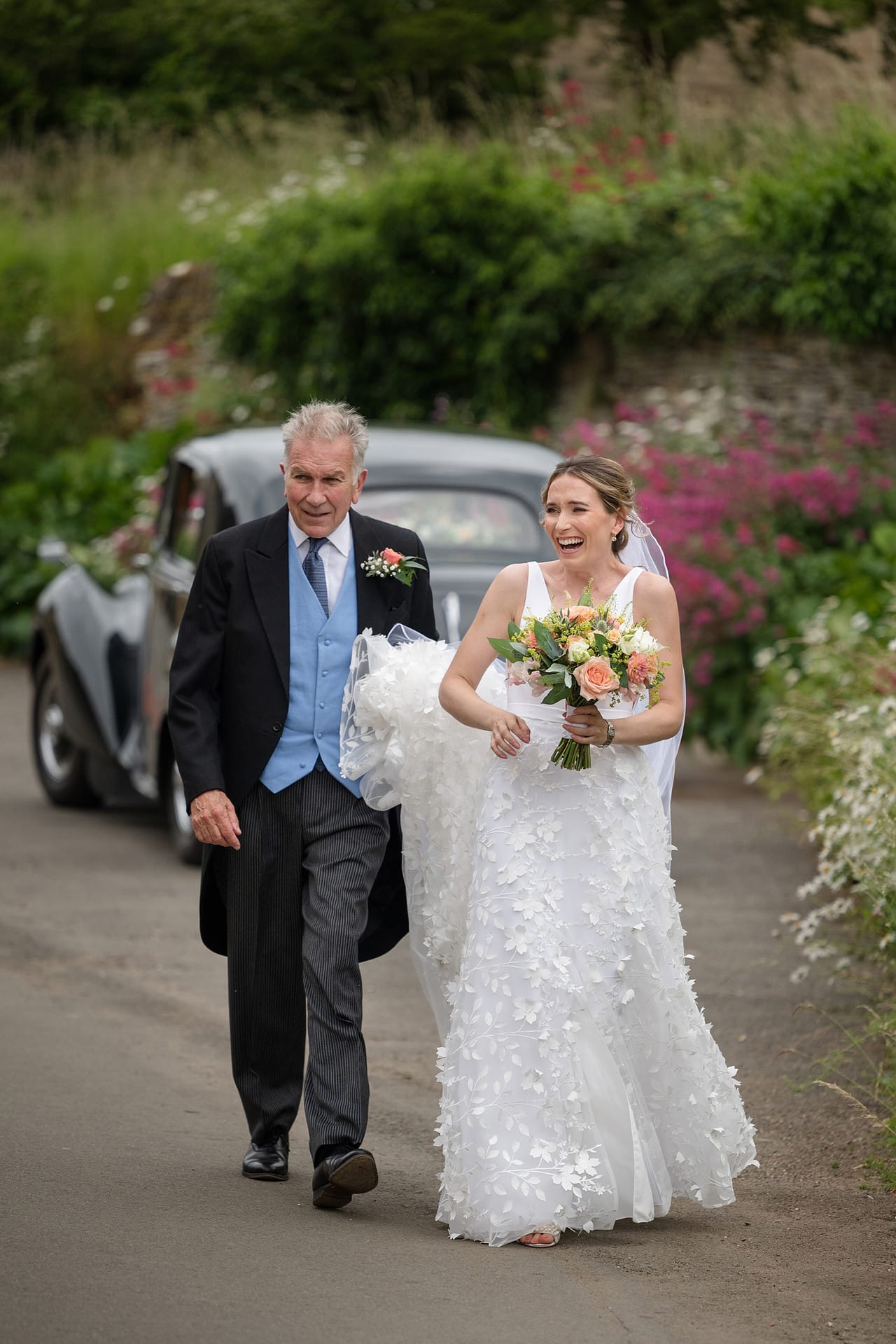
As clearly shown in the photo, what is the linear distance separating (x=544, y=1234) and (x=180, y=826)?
5180mm

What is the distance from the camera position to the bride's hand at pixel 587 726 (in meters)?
4.52

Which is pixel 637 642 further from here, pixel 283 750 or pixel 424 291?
pixel 424 291

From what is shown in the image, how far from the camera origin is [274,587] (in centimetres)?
496

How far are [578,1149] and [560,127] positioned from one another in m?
17.2

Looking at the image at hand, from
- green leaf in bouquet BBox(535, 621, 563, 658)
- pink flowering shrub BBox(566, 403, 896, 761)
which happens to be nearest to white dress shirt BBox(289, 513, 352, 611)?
green leaf in bouquet BBox(535, 621, 563, 658)

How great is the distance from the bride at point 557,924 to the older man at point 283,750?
14cm

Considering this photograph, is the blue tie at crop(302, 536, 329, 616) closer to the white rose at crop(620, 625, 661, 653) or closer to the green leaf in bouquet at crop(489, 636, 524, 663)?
the green leaf in bouquet at crop(489, 636, 524, 663)

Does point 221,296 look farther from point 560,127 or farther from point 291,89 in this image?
point 291,89

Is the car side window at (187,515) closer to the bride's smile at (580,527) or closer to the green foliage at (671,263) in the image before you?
the bride's smile at (580,527)

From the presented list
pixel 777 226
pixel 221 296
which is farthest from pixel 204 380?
pixel 777 226

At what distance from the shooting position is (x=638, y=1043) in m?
4.64

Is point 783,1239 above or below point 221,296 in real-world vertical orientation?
above

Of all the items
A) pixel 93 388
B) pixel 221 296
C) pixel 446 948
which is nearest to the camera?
pixel 446 948

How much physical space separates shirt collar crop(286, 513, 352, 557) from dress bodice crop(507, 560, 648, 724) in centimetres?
54
